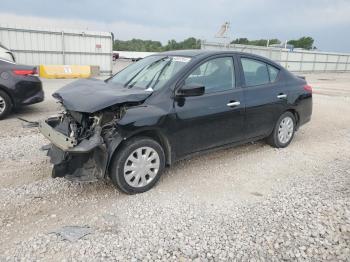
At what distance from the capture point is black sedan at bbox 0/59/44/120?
7.02m

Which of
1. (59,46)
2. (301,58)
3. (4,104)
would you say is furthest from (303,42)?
(4,104)

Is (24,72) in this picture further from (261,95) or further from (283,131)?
(283,131)

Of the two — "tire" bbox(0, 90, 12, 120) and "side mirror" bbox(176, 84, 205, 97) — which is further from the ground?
"side mirror" bbox(176, 84, 205, 97)

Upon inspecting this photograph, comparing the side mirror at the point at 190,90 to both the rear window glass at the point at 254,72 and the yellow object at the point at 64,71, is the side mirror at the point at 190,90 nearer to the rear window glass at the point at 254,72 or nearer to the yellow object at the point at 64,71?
the rear window glass at the point at 254,72

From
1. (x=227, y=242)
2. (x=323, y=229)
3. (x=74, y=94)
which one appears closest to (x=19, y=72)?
(x=74, y=94)

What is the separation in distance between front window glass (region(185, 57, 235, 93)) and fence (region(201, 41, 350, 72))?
20037 millimetres

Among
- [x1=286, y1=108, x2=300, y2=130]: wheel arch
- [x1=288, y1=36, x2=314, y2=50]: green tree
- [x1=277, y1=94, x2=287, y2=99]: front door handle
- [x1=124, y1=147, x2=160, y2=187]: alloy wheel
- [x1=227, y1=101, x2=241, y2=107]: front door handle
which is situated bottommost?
[x1=124, y1=147, x2=160, y2=187]: alloy wheel

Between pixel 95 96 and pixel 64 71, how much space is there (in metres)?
13.1

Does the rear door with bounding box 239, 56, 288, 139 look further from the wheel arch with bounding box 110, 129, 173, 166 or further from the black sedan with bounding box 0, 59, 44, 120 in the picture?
the black sedan with bounding box 0, 59, 44, 120

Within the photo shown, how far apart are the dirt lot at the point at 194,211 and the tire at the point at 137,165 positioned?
0.15 metres

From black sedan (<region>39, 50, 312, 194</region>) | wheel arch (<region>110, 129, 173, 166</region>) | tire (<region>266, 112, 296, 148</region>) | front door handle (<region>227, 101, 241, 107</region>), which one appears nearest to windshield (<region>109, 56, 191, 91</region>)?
black sedan (<region>39, 50, 312, 194</region>)

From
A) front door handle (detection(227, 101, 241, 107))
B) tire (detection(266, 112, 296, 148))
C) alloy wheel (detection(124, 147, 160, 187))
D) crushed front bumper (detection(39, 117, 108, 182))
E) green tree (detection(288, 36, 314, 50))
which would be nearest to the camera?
crushed front bumper (detection(39, 117, 108, 182))

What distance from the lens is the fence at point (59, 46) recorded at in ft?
51.6

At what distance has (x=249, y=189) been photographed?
163 inches
